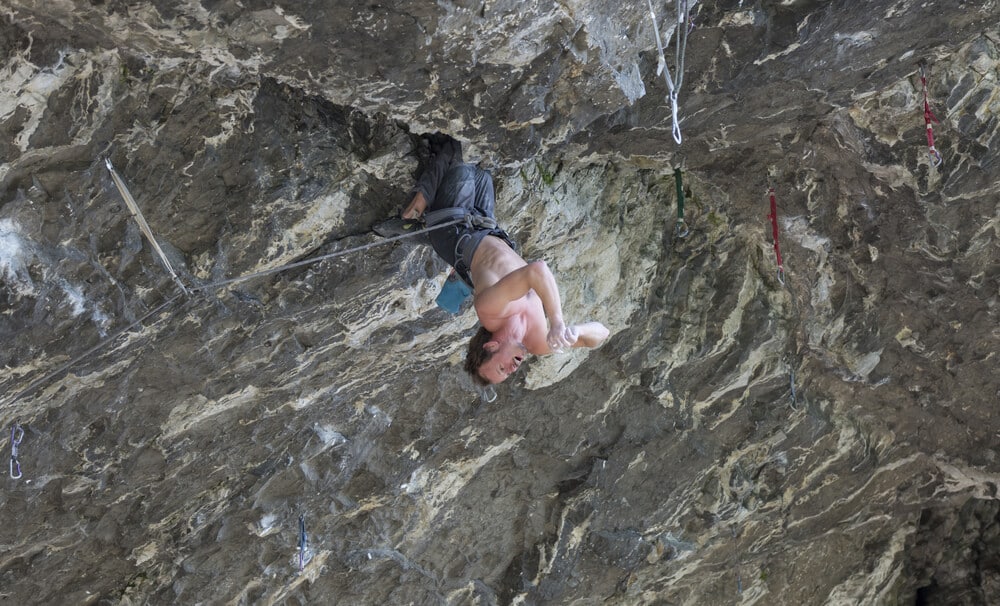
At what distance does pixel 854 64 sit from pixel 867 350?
6.68 feet

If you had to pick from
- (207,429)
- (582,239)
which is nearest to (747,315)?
(582,239)

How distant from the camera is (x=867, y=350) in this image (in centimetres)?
499

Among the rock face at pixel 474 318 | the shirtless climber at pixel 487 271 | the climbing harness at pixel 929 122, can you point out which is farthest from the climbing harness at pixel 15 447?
the climbing harness at pixel 929 122

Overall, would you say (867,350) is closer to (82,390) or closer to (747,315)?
(747,315)

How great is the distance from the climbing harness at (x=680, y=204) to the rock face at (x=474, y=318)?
0.05 metres

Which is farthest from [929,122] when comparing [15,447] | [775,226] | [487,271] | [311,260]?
[15,447]

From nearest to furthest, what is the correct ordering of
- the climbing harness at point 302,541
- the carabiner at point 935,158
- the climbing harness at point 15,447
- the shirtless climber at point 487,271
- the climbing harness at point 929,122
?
the shirtless climber at point 487,271
the climbing harness at point 15,447
the climbing harness at point 929,122
the carabiner at point 935,158
the climbing harness at point 302,541

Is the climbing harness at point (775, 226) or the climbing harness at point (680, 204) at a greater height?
the climbing harness at point (680, 204)

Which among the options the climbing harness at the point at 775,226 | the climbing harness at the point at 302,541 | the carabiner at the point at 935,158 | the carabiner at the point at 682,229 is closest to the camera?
the carabiner at the point at 935,158

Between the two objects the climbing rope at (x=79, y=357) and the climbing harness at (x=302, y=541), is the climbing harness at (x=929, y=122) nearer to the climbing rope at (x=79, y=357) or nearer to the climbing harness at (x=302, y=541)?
the climbing rope at (x=79, y=357)

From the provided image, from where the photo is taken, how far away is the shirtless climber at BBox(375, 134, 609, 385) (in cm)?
292

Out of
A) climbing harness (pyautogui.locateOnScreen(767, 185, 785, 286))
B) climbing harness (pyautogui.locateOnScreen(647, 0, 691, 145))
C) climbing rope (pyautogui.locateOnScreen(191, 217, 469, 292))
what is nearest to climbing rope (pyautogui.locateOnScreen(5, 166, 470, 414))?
climbing rope (pyautogui.locateOnScreen(191, 217, 469, 292))

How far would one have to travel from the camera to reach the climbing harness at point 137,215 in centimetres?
300

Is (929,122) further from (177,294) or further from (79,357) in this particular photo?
(79,357)
